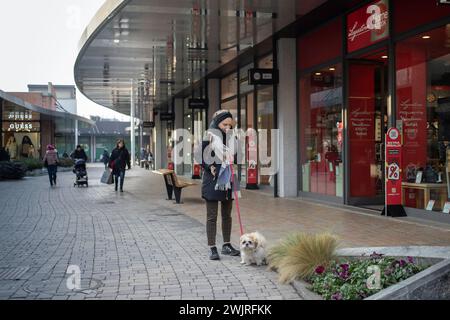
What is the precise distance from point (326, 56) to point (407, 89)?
9.86 feet

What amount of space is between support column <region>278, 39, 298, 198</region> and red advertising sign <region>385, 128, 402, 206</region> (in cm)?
457

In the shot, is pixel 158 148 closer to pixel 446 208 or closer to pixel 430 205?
pixel 430 205

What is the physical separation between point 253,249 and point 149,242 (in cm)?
222

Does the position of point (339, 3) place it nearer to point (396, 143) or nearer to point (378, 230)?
point (396, 143)

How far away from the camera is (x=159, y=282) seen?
5.25m

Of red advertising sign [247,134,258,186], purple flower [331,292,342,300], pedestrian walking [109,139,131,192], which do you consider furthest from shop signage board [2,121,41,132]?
purple flower [331,292,342,300]

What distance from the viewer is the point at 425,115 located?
30.9ft

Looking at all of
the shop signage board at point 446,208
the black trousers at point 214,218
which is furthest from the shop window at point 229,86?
the black trousers at point 214,218

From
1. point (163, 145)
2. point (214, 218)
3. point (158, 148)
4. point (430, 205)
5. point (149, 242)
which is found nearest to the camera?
point (214, 218)

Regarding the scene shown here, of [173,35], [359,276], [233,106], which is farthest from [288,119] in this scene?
[359,276]

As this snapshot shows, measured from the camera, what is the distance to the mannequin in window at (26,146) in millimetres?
39438

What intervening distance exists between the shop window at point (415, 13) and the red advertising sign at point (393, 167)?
1.90m

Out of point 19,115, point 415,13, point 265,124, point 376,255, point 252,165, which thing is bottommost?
point 376,255
